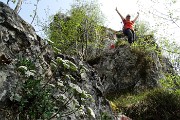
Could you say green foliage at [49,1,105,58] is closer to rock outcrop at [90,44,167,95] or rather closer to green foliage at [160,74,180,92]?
rock outcrop at [90,44,167,95]

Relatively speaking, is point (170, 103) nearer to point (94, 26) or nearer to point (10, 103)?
point (10, 103)

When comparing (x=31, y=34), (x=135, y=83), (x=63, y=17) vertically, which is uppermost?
(x=63, y=17)

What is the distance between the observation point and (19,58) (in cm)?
701

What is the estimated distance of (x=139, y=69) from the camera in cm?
2067

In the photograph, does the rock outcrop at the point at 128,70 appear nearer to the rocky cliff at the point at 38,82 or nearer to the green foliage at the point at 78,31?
the green foliage at the point at 78,31

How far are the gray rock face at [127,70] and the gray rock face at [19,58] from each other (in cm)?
969

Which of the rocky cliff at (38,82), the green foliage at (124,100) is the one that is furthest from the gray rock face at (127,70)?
the rocky cliff at (38,82)

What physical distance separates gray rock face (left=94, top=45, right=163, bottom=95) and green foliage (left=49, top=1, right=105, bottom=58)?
512 centimetres

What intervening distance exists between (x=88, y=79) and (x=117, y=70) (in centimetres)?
1117

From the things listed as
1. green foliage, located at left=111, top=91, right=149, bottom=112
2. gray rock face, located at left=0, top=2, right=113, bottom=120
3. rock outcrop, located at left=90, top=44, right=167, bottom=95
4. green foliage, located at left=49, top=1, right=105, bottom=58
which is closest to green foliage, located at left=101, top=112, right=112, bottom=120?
gray rock face, located at left=0, top=2, right=113, bottom=120

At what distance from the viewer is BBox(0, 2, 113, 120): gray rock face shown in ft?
21.7

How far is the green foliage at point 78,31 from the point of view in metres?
27.8

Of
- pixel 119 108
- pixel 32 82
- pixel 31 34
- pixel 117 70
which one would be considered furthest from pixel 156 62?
pixel 32 82

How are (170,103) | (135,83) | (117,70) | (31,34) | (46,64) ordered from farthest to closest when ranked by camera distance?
(117,70)
(135,83)
(170,103)
(31,34)
(46,64)
